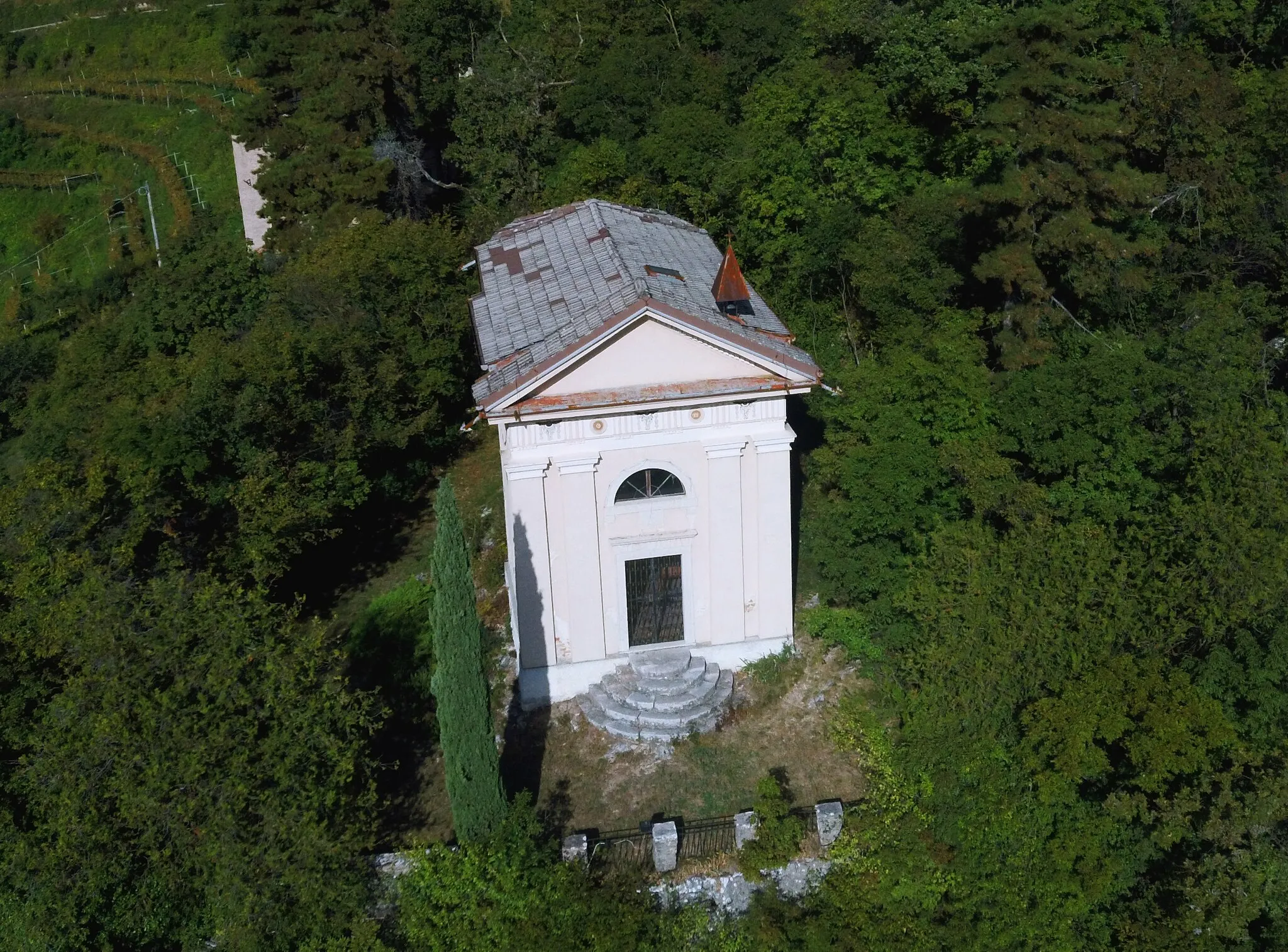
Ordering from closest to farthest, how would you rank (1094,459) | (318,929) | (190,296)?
(318,929)
(1094,459)
(190,296)

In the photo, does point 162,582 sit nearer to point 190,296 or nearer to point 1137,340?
point 190,296

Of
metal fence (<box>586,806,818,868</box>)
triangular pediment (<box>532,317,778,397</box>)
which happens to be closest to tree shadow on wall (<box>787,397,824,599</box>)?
triangular pediment (<box>532,317,778,397</box>)

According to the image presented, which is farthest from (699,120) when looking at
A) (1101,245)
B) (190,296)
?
(190,296)

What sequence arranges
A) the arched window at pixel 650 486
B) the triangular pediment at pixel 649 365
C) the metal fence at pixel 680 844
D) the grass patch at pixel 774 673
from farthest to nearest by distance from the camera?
the grass patch at pixel 774 673 < the arched window at pixel 650 486 < the triangular pediment at pixel 649 365 < the metal fence at pixel 680 844

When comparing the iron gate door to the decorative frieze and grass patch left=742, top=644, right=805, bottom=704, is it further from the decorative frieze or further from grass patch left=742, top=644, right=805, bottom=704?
the decorative frieze

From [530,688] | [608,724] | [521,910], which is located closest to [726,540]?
[608,724]

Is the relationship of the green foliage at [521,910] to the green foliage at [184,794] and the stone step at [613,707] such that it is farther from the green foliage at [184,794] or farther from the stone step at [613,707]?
the stone step at [613,707]

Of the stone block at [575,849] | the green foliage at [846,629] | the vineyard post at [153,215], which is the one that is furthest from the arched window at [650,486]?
the vineyard post at [153,215]

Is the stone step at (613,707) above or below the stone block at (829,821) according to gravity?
above
